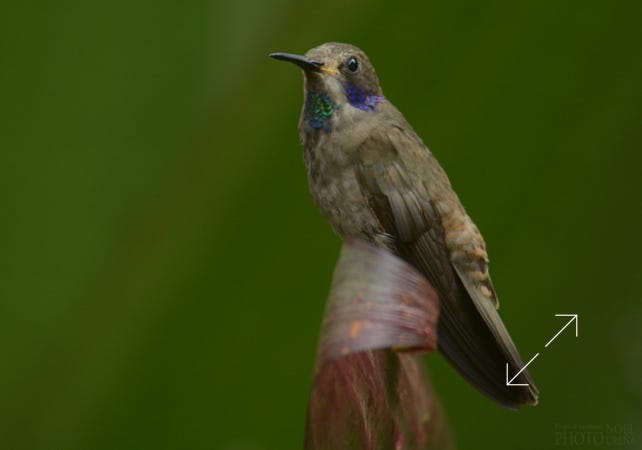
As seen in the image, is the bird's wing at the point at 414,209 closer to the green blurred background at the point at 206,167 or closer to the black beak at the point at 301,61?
the green blurred background at the point at 206,167

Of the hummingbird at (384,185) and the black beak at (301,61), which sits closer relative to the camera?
A: the black beak at (301,61)

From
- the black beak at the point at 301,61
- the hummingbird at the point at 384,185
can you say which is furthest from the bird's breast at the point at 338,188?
the black beak at the point at 301,61

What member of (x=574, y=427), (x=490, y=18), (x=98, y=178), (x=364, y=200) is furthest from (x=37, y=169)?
(x=574, y=427)

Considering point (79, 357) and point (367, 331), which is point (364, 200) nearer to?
point (79, 357)

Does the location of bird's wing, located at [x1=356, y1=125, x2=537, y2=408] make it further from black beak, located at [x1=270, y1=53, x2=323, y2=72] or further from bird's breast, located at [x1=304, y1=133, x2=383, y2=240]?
black beak, located at [x1=270, y1=53, x2=323, y2=72]

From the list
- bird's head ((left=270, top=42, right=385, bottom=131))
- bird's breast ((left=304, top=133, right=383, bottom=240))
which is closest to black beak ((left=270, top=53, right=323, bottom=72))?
bird's head ((left=270, top=42, right=385, bottom=131))

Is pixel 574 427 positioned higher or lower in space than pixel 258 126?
lower

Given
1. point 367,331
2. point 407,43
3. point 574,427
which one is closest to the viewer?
point 367,331
